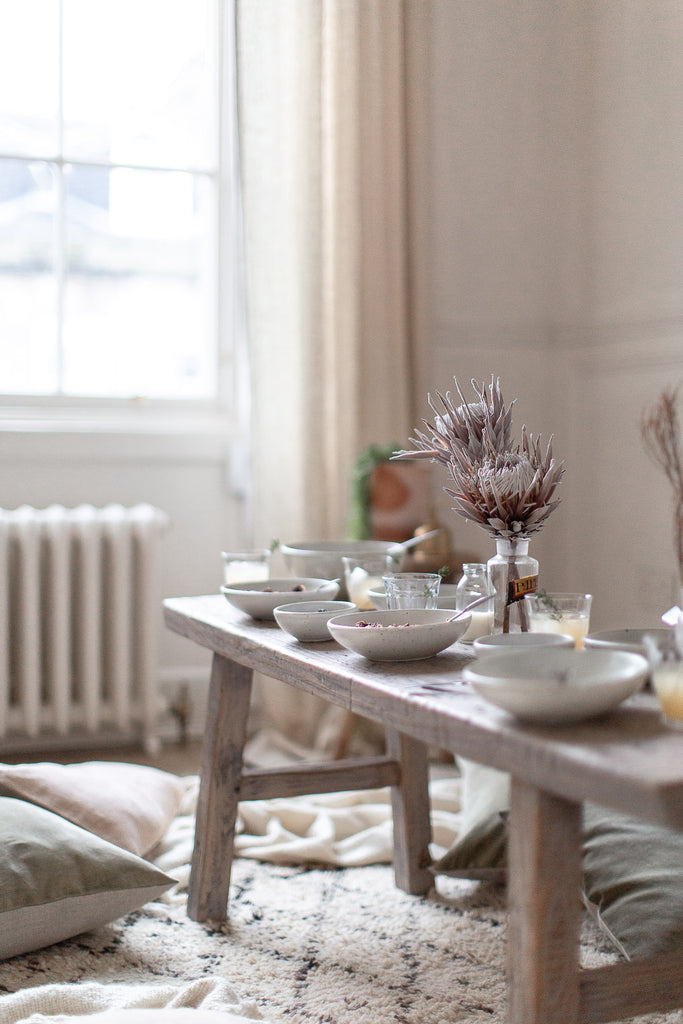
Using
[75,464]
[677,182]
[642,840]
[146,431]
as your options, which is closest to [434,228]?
[677,182]

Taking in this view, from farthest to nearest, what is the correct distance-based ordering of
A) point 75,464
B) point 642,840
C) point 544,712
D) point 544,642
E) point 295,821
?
1. point 75,464
2. point 295,821
3. point 642,840
4. point 544,642
5. point 544,712

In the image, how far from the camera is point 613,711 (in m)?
1.08

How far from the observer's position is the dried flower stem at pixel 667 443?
3029 mm

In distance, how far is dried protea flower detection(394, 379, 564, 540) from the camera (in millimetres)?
1364

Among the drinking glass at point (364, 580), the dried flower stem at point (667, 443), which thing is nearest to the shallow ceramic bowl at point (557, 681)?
the drinking glass at point (364, 580)

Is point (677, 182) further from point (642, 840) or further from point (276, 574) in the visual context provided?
point (642, 840)

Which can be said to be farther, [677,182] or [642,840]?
[677,182]

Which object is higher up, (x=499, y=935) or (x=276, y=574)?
(x=276, y=574)

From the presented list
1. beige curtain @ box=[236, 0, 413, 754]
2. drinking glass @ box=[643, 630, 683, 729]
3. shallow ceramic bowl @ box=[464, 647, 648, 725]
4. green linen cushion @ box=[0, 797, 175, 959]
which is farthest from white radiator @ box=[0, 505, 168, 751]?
drinking glass @ box=[643, 630, 683, 729]

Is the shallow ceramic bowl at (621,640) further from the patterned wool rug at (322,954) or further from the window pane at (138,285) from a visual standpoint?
the window pane at (138,285)

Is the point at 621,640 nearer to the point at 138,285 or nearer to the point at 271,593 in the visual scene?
the point at 271,593

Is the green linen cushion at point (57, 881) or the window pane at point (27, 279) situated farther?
the window pane at point (27, 279)

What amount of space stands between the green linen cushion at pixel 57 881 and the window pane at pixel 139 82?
2189 millimetres

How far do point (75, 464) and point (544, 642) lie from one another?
2227mm
